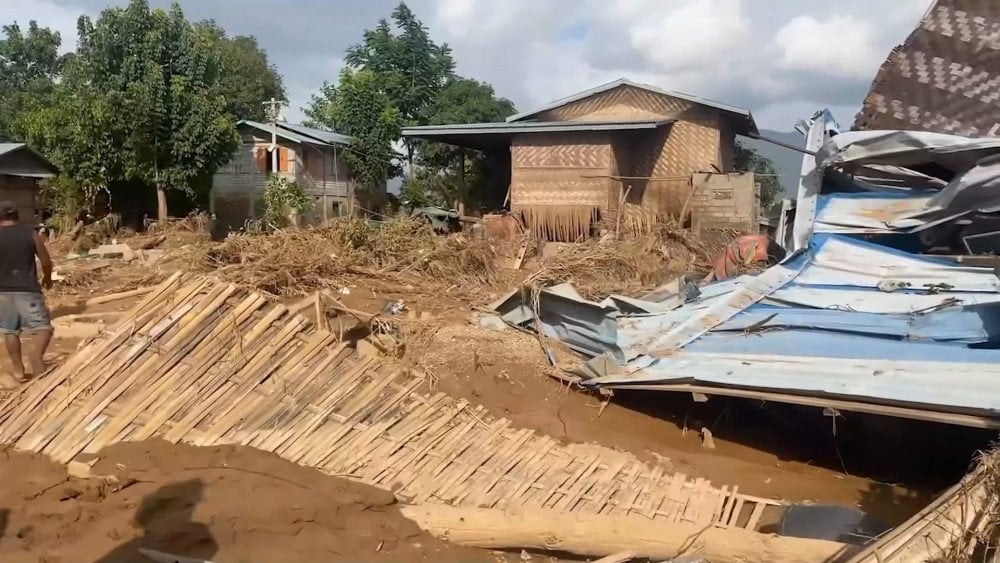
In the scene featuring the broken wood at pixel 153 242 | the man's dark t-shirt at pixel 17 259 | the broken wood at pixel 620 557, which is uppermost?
the man's dark t-shirt at pixel 17 259

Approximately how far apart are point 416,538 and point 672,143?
11773mm

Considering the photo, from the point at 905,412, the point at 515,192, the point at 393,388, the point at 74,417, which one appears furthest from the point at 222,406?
the point at 515,192

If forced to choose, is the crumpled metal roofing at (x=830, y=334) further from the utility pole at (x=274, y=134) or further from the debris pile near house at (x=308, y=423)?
the utility pole at (x=274, y=134)

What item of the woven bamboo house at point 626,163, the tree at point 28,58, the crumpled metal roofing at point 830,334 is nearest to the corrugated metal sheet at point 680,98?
the woven bamboo house at point 626,163

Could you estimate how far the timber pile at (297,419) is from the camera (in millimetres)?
4648

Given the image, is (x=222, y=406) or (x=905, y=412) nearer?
(x=905, y=412)

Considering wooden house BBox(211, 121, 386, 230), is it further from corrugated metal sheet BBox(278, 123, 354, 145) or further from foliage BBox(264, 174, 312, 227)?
foliage BBox(264, 174, 312, 227)

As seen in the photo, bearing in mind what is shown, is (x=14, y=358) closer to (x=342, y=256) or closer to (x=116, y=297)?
(x=116, y=297)

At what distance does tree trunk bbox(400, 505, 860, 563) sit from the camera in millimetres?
3994

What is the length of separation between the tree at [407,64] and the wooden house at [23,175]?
9823mm

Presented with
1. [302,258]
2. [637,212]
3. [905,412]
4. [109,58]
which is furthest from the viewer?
[109,58]

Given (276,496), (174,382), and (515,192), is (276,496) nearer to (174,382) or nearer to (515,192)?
A: (174,382)

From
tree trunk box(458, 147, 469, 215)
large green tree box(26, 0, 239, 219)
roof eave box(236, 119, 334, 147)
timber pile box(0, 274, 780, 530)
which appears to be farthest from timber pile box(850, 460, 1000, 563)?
roof eave box(236, 119, 334, 147)

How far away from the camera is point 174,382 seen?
16.4 feet
